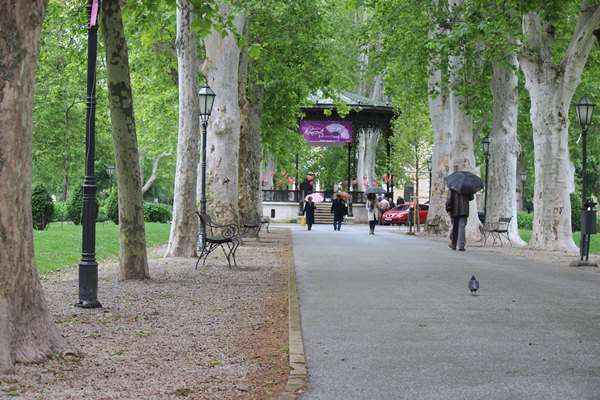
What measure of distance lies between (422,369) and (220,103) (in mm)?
18658

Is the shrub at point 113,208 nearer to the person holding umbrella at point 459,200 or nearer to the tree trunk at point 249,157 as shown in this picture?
the tree trunk at point 249,157

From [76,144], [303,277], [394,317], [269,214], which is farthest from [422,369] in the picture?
[269,214]

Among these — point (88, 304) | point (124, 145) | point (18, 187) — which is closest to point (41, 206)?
point (124, 145)

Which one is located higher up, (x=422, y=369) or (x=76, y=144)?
(x=76, y=144)

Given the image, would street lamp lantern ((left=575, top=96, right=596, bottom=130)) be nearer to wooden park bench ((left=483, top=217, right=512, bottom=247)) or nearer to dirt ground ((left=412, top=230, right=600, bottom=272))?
dirt ground ((left=412, top=230, right=600, bottom=272))

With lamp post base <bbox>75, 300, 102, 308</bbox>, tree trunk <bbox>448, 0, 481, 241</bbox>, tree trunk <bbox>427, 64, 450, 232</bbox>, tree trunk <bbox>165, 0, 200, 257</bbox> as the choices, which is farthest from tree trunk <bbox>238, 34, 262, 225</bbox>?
lamp post base <bbox>75, 300, 102, 308</bbox>

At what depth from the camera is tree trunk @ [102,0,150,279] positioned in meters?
13.6

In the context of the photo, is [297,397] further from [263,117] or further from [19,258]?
[263,117]

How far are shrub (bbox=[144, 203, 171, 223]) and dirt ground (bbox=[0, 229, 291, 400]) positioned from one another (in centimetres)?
3523

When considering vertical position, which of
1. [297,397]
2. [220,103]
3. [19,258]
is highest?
[220,103]

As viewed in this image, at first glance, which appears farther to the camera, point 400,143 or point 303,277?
point 400,143

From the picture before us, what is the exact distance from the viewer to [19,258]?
7.25m

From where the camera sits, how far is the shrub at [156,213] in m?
49.9

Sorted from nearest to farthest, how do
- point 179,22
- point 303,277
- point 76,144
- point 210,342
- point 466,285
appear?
point 210,342 → point 466,285 → point 303,277 → point 179,22 → point 76,144
